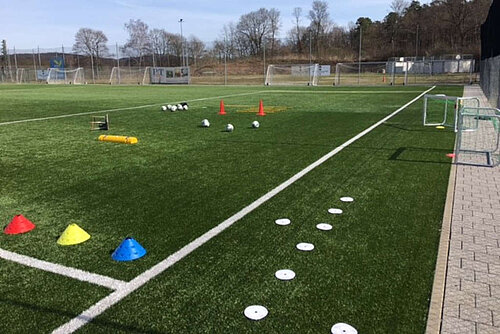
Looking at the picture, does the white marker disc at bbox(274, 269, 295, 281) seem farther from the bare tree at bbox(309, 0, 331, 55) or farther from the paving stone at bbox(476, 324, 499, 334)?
the bare tree at bbox(309, 0, 331, 55)

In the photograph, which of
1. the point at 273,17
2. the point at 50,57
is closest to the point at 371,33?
the point at 273,17

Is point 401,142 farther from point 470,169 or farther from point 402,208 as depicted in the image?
point 402,208

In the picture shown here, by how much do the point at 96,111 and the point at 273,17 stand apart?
277 feet

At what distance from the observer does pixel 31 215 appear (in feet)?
17.5

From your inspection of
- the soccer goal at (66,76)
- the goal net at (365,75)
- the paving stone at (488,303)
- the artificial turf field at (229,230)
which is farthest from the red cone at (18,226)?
the soccer goal at (66,76)

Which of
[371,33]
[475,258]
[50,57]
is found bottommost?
[475,258]


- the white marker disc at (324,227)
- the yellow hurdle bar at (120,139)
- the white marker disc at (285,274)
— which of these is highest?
Answer: the yellow hurdle bar at (120,139)

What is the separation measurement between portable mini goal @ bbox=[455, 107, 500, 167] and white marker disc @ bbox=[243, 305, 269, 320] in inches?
251

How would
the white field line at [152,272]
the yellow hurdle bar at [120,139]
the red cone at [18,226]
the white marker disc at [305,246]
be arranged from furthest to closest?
the yellow hurdle bar at [120,139], the red cone at [18,226], the white marker disc at [305,246], the white field line at [152,272]

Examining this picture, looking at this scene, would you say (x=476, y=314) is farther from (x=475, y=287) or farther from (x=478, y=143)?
(x=478, y=143)

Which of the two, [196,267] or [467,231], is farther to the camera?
[467,231]

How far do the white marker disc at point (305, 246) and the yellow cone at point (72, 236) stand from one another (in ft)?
7.68

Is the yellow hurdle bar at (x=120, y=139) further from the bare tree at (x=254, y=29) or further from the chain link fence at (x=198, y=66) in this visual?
the bare tree at (x=254, y=29)

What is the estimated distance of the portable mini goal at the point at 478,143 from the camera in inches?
324
